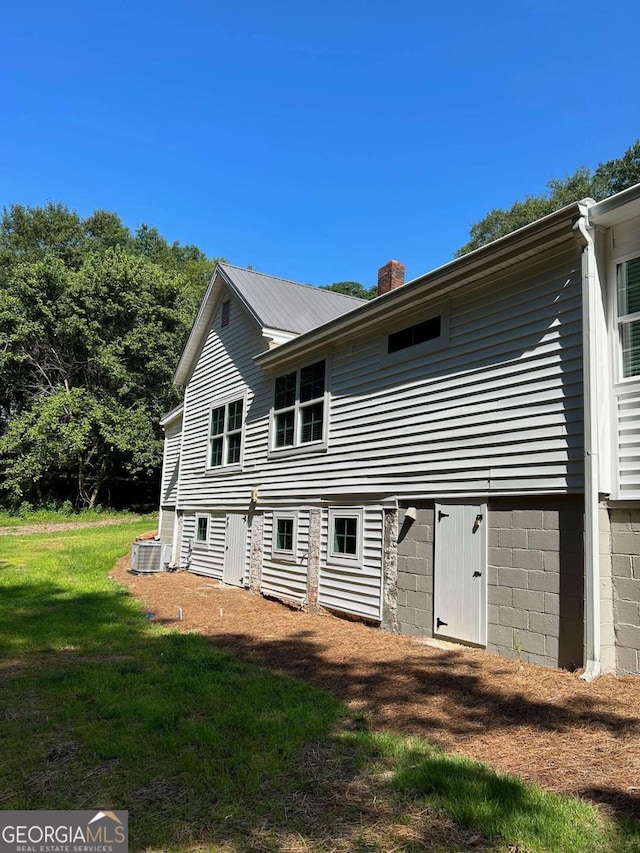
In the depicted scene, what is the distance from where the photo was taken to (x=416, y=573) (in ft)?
26.9

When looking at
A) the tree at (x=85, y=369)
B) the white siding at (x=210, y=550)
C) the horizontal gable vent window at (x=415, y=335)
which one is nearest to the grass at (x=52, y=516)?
the tree at (x=85, y=369)

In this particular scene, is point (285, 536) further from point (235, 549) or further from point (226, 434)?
point (226, 434)

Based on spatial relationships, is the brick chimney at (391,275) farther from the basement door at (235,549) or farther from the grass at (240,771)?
the grass at (240,771)

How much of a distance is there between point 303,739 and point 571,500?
364 cm

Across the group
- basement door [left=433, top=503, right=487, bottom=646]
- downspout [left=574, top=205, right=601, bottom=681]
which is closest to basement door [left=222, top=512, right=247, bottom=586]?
basement door [left=433, top=503, right=487, bottom=646]

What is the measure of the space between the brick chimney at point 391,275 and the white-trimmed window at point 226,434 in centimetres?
433

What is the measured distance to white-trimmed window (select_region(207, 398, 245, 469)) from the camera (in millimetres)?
14461

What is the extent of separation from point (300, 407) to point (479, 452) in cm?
505

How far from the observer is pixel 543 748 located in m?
4.19

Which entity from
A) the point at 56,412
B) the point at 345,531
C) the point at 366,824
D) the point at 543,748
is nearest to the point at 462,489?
the point at 345,531

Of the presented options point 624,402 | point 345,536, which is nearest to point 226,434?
point 345,536

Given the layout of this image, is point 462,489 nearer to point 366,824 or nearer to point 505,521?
point 505,521

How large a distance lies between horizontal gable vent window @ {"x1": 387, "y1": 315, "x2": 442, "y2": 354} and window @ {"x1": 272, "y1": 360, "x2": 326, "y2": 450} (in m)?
2.13

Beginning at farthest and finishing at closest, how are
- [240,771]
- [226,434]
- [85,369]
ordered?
[85,369] < [226,434] < [240,771]
